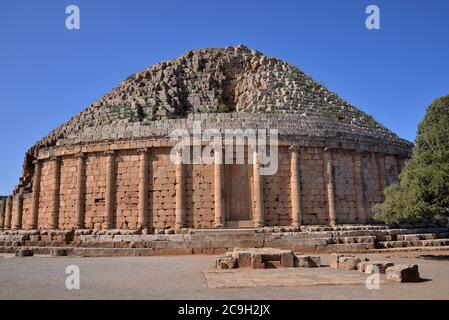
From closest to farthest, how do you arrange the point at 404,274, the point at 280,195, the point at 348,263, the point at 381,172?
1. the point at 404,274
2. the point at 348,263
3. the point at 280,195
4. the point at 381,172

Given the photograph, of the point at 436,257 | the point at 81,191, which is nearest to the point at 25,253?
the point at 81,191

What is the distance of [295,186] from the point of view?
22.3 metres

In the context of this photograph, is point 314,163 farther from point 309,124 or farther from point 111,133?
point 111,133

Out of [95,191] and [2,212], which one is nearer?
[95,191]

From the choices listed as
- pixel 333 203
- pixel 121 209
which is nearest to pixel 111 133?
pixel 121 209

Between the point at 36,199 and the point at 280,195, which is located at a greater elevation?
the point at 36,199

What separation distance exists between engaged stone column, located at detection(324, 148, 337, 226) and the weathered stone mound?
4.05 ft

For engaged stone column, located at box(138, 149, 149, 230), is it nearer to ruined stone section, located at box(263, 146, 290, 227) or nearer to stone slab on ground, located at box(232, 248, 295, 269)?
ruined stone section, located at box(263, 146, 290, 227)

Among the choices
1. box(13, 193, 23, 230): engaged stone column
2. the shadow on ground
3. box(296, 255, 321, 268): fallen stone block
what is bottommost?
the shadow on ground

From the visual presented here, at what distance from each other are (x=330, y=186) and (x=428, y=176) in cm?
826

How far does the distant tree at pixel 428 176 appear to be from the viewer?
581 inches

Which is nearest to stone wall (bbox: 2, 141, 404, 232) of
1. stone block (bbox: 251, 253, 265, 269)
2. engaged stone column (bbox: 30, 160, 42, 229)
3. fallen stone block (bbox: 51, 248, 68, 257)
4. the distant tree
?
engaged stone column (bbox: 30, 160, 42, 229)

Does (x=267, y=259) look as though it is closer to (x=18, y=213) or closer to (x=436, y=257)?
(x=436, y=257)

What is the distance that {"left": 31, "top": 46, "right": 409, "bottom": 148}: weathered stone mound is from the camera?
24.2 m
